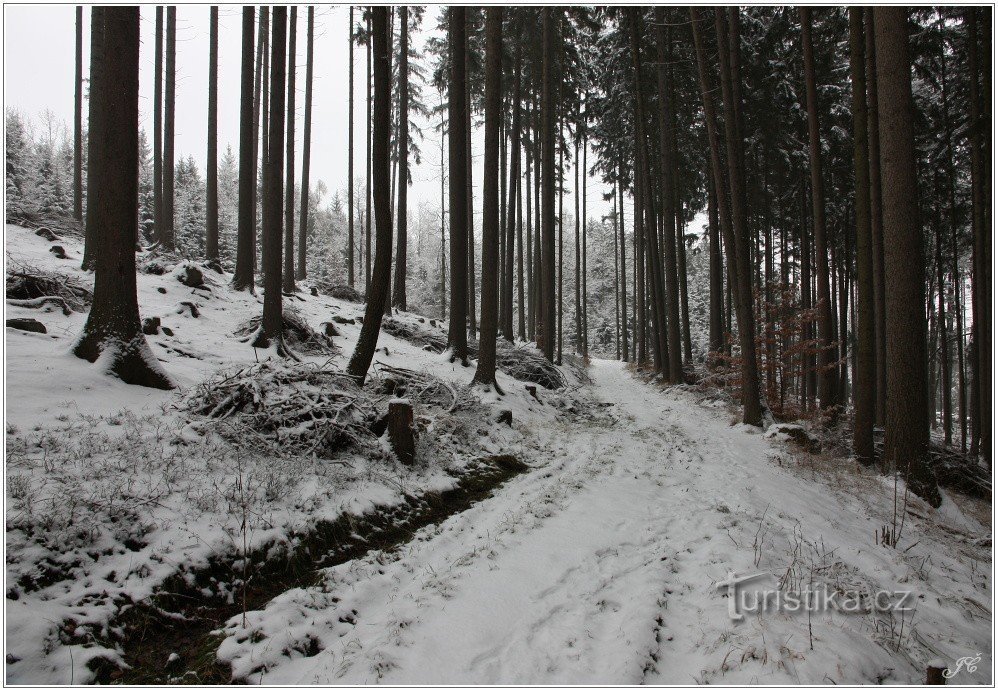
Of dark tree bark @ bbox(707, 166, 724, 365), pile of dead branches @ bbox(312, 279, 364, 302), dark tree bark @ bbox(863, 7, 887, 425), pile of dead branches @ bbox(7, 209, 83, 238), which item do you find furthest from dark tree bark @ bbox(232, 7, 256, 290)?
dark tree bark @ bbox(707, 166, 724, 365)

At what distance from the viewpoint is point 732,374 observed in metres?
11.9

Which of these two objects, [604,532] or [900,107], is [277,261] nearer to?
Answer: [604,532]

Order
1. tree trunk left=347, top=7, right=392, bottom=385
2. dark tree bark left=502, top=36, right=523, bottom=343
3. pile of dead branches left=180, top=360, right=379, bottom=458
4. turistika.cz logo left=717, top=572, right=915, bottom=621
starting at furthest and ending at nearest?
dark tree bark left=502, top=36, right=523, bottom=343 < tree trunk left=347, top=7, right=392, bottom=385 < pile of dead branches left=180, top=360, right=379, bottom=458 < turistika.cz logo left=717, top=572, right=915, bottom=621

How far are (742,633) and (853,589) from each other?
4.37 ft

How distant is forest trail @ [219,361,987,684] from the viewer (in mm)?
2438

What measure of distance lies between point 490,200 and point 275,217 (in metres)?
4.72

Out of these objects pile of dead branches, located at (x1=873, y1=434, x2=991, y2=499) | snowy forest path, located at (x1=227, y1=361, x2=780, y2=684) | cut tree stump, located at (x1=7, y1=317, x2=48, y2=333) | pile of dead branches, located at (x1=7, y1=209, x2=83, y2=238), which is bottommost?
pile of dead branches, located at (x1=873, y1=434, x2=991, y2=499)

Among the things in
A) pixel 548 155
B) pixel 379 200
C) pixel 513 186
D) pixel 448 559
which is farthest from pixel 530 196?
pixel 448 559

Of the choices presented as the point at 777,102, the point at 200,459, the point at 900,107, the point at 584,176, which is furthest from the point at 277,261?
the point at 584,176

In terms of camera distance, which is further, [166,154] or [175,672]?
[166,154]

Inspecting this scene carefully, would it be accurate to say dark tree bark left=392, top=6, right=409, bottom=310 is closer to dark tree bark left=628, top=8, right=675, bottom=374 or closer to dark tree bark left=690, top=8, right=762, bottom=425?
dark tree bark left=628, top=8, right=675, bottom=374

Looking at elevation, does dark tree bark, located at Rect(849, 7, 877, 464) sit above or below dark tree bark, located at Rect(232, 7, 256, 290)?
below

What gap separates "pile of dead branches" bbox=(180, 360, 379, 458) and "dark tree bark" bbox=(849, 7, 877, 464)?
26.5ft

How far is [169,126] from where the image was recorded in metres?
15.1
